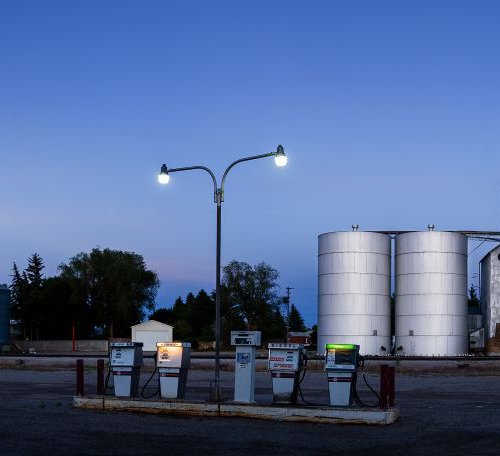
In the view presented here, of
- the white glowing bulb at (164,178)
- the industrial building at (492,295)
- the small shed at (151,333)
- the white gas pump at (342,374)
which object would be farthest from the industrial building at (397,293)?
the white gas pump at (342,374)

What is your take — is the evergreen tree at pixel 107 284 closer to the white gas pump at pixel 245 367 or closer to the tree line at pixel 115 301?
the tree line at pixel 115 301

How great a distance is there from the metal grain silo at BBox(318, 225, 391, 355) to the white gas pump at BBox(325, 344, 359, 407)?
39992mm

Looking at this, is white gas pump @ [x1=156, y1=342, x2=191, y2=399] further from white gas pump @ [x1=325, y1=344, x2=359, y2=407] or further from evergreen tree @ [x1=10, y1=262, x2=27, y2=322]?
evergreen tree @ [x1=10, y1=262, x2=27, y2=322]

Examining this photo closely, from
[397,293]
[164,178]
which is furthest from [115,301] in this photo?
[164,178]

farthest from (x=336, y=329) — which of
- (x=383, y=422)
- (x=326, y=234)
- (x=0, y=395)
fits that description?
(x=383, y=422)

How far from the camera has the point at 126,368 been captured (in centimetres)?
1942

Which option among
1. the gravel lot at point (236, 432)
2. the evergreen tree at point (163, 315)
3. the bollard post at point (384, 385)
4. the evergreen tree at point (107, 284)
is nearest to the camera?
the gravel lot at point (236, 432)

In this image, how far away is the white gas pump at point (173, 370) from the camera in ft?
62.7

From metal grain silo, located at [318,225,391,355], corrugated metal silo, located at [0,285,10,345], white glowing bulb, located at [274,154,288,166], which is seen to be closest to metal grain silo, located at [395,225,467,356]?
metal grain silo, located at [318,225,391,355]

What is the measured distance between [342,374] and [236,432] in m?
3.38

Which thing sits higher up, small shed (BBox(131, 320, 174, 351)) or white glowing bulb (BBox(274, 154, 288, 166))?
white glowing bulb (BBox(274, 154, 288, 166))

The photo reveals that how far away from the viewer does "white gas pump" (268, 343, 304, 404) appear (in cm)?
1798

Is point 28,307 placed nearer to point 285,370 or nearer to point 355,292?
point 355,292

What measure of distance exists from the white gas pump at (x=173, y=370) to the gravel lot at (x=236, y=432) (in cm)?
145
